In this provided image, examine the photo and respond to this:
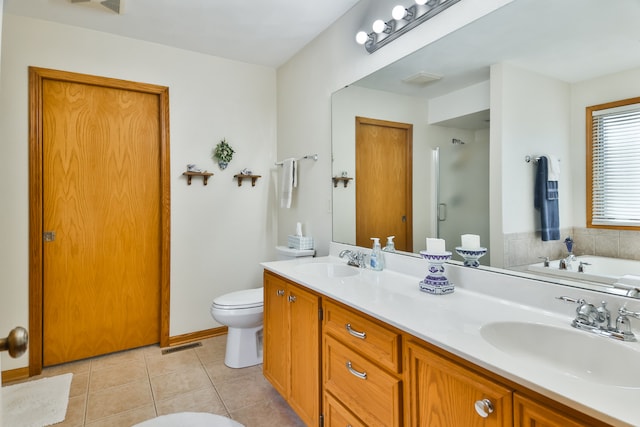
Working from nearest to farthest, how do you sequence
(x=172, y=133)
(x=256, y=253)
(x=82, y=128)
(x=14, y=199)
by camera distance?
(x=14, y=199) → (x=82, y=128) → (x=172, y=133) → (x=256, y=253)

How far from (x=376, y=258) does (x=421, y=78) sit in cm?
104

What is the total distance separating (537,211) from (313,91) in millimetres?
1933

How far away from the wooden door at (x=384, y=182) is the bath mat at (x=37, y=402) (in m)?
2.08

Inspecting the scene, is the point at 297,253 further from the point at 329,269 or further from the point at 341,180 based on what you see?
the point at 341,180

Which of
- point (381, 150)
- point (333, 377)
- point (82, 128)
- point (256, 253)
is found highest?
point (82, 128)

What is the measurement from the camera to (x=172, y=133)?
115 inches

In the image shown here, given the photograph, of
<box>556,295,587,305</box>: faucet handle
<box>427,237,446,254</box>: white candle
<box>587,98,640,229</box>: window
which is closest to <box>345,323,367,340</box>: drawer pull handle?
<box>427,237,446,254</box>: white candle

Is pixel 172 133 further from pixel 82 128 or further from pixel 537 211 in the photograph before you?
pixel 537 211

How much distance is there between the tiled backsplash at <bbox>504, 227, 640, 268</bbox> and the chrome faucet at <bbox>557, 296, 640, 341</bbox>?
0.21 m

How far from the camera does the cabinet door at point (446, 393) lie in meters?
0.87

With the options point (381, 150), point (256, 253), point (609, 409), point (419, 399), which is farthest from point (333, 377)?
point (256, 253)

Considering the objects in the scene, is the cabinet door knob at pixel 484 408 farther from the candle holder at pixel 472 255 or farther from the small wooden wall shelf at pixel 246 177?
the small wooden wall shelf at pixel 246 177

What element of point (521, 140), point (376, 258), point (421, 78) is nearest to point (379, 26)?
point (421, 78)

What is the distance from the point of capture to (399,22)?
6.31ft
